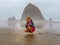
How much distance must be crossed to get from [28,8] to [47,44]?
41768 mm

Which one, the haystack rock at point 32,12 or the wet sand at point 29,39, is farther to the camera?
the haystack rock at point 32,12

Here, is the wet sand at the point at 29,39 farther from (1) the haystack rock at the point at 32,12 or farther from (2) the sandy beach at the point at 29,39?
(1) the haystack rock at the point at 32,12

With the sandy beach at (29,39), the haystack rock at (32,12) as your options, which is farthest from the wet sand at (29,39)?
the haystack rock at (32,12)

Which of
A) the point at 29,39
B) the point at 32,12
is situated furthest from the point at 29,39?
the point at 32,12

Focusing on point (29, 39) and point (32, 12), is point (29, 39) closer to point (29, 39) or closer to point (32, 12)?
point (29, 39)

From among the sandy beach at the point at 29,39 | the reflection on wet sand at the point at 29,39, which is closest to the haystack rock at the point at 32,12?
the sandy beach at the point at 29,39

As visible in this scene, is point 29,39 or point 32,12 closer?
point 29,39

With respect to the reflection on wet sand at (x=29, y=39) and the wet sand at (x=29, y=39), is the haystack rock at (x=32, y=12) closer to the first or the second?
the reflection on wet sand at (x=29, y=39)

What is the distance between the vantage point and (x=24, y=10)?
56.7 meters

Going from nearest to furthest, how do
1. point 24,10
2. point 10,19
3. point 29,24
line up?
point 29,24
point 24,10
point 10,19

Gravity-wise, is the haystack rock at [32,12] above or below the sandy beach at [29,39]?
above

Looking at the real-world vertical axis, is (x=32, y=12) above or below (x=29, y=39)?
above

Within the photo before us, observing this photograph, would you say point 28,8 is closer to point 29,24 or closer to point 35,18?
point 35,18

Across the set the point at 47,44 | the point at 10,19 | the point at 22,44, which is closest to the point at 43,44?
the point at 47,44
